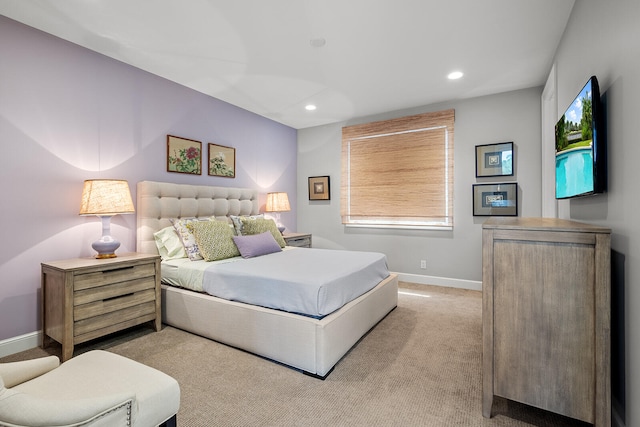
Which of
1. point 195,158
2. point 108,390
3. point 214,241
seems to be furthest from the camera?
point 195,158

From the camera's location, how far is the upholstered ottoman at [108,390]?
960mm

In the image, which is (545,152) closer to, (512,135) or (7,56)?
(512,135)

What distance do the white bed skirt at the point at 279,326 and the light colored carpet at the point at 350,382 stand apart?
0.26 feet

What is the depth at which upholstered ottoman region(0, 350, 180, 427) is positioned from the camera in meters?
0.96

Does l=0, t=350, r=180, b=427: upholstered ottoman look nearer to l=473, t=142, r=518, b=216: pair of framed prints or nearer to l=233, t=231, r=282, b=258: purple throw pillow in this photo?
l=233, t=231, r=282, b=258: purple throw pillow

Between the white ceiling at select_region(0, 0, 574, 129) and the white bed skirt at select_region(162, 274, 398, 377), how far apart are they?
222cm

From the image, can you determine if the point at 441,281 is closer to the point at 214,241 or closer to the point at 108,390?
the point at 214,241

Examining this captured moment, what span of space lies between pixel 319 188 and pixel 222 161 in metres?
1.80

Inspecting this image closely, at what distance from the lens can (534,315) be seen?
1535 mm

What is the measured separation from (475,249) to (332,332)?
285 centimetres

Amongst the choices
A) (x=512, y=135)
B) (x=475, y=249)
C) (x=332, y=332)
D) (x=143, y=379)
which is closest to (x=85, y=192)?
(x=143, y=379)

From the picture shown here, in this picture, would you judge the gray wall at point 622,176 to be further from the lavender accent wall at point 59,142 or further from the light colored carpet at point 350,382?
the lavender accent wall at point 59,142

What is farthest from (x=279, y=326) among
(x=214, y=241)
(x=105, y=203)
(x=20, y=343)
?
(x=20, y=343)

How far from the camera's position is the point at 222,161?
414cm
